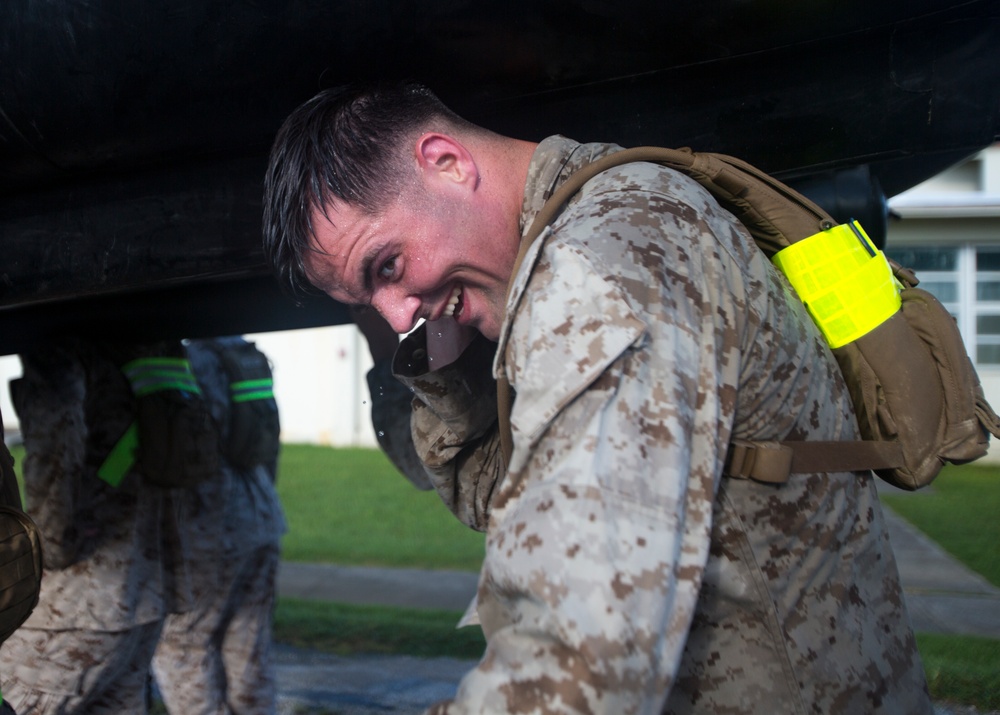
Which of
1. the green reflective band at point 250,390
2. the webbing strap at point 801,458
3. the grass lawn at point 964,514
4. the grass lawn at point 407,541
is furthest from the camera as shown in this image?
the grass lawn at point 964,514

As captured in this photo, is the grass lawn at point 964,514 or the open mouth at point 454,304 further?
the grass lawn at point 964,514

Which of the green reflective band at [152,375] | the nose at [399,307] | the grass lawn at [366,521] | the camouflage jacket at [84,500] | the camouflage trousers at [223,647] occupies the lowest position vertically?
the grass lawn at [366,521]

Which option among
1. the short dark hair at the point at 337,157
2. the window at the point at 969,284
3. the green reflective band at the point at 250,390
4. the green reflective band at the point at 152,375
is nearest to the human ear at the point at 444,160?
the short dark hair at the point at 337,157

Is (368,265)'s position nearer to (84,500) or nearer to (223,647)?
(84,500)

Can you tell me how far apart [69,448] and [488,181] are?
7.33 feet

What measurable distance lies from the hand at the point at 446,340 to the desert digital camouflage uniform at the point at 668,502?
0.53 meters

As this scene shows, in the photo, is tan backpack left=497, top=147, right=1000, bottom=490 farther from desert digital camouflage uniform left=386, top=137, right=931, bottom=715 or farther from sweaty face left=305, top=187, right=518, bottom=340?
sweaty face left=305, top=187, right=518, bottom=340

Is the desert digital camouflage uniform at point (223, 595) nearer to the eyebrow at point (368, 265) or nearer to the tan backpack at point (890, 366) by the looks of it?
the eyebrow at point (368, 265)

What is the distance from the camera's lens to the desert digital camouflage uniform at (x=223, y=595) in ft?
12.5

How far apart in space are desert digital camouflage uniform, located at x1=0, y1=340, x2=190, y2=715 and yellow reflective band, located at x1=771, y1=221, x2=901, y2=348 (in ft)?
8.54

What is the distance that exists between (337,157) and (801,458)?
2.69 ft

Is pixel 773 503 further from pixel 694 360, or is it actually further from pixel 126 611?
pixel 126 611

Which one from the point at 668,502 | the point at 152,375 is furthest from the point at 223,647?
the point at 668,502

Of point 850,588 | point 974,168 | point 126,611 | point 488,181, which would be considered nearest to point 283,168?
point 488,181
